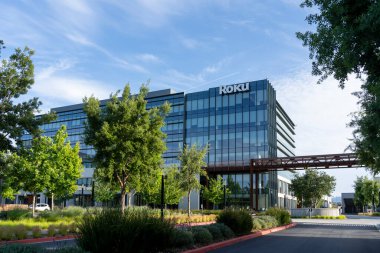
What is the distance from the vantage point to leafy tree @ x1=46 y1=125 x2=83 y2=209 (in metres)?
32.5

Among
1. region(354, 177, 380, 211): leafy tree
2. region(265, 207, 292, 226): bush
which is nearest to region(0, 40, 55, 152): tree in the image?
region(265, 207, 292, 226): bush

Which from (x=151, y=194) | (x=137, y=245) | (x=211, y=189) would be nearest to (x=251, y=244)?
(x=137, y=245)

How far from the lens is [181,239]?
12.6 metres

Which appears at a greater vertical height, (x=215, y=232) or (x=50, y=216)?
(x=215, y=232)

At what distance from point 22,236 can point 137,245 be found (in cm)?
819

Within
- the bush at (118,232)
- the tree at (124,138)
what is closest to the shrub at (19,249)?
the bush at (118,232)

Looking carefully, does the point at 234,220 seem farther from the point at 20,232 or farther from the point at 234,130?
the point at 234,130

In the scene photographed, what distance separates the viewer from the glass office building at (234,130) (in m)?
63.4

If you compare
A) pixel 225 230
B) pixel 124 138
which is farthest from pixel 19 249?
pixel 124 138

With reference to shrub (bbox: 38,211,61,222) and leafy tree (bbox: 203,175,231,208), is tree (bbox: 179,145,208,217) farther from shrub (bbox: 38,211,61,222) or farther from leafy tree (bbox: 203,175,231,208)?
shrub (bbox: 38,211,61,222)

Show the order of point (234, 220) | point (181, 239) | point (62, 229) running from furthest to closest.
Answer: point (234, 220) → point (62, 229) → point (181, 239)

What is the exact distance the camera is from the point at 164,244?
36.9ft

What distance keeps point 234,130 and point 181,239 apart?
55820 millimetres

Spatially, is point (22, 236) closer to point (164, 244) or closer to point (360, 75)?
point (164, 244)
